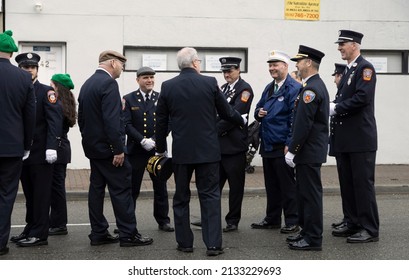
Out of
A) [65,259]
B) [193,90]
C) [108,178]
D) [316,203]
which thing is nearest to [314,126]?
[316,203]

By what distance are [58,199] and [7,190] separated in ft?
4.68

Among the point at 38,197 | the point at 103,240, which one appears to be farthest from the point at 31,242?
the point at 103,240

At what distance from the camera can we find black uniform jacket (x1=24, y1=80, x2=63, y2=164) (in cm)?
866

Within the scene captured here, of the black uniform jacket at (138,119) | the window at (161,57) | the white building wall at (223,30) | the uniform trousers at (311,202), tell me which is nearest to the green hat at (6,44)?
the black uniform jacket at (138,119)

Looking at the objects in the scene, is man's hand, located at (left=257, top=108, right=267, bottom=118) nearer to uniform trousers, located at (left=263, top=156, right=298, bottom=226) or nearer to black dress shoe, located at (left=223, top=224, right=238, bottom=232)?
uniform trousers, located at (left=263, top=156, right=298, bottom=226)

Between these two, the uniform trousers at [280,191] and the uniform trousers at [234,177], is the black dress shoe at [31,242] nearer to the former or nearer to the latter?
the uniform trousers at [234,177]

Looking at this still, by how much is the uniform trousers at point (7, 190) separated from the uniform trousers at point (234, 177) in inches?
102

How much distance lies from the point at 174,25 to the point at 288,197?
7.31 meters

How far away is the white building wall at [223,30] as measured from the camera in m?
15.6

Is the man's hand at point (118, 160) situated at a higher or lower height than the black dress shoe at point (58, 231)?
Answer: higher

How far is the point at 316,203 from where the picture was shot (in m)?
8.26

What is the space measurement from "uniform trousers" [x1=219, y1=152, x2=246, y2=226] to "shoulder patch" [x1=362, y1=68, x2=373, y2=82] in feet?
5.87

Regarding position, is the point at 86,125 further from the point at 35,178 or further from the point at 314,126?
the point at 314,126

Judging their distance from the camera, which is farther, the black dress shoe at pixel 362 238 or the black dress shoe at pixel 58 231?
the black dress shoe at pixel 58 231
